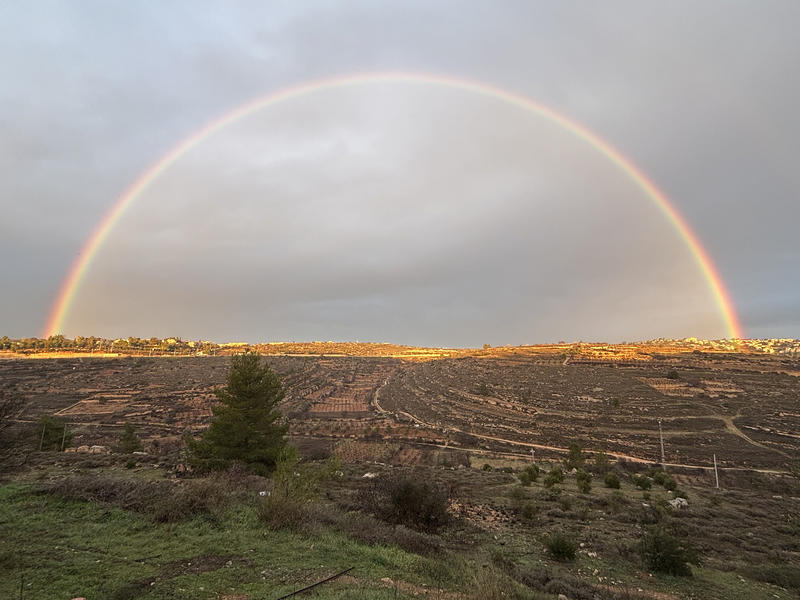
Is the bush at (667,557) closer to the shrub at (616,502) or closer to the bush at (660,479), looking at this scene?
the shrub at (616,502)

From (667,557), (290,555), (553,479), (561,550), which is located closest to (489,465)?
(553,479)

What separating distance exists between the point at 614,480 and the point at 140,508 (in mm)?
27752

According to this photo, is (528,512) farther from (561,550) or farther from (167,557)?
(167,557)

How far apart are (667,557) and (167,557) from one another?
13491 millimetres

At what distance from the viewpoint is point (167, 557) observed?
8648mm

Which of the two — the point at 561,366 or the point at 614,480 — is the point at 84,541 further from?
the point at 561,366

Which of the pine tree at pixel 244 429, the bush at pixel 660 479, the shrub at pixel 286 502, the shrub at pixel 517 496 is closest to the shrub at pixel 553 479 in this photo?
the shrub at pixel 517 496

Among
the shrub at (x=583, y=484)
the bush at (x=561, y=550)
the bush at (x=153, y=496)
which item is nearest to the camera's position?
the bush at (x=153, y=496)

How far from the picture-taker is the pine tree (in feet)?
66.9

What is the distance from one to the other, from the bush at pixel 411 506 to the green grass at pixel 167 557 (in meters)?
4.21

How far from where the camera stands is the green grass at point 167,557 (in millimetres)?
7297

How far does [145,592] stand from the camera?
708 cm

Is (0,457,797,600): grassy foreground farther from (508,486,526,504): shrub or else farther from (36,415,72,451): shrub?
(36,415,72,451): shrub

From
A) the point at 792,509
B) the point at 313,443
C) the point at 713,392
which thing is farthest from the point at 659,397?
the point at 313,443
